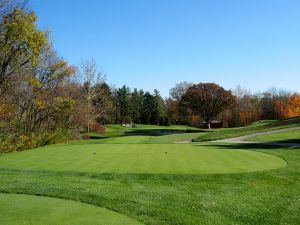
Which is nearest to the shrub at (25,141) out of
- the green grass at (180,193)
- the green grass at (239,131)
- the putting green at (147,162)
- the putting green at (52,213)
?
the putting green at (147,162)

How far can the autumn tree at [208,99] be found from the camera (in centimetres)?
7044

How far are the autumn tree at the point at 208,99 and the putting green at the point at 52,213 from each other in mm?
64137

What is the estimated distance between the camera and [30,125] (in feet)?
104

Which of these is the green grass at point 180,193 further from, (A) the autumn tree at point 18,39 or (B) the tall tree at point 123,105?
(B) the tall tree at point 123,105

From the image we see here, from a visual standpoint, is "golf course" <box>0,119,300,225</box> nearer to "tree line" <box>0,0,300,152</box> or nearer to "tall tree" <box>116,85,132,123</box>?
"tree line" <box>0,0,300,152</box>

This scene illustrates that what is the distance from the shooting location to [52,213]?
671 cm

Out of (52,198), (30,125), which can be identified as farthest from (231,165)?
(30,125)

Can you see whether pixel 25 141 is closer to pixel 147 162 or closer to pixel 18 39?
pixel 18 39

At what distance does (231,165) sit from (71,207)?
6637 mm

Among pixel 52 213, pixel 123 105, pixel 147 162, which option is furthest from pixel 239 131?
pixel 123 105

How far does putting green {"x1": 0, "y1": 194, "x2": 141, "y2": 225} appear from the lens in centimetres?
621

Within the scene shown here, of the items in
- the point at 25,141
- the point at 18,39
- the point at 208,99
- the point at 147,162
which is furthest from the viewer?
the point at 208,99

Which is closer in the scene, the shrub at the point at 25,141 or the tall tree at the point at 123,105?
the shrub at the point at 25,141

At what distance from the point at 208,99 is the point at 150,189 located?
62.5m
